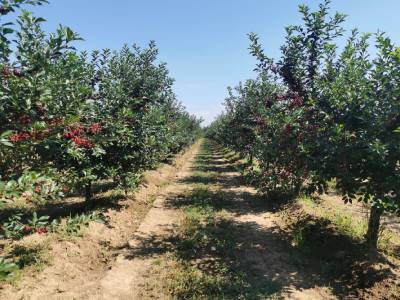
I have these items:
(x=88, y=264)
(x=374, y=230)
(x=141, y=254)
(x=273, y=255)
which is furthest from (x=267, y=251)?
(x=88, y=264)

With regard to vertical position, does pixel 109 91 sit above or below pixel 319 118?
above

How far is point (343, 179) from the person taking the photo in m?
8.18

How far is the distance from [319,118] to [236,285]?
5.07 meters

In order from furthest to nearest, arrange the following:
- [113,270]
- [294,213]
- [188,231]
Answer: [294,213] < [188,231] < [113,270]

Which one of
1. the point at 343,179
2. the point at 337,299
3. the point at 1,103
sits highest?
the point at 1,103

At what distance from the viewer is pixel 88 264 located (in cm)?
909

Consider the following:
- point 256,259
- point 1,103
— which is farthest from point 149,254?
point 1,103

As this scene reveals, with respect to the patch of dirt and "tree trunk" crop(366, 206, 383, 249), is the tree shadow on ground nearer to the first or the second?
"tree trunk" crop(366, 206, 383, 249)

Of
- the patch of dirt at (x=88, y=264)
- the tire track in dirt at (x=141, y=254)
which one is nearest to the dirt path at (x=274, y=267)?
the tire track in dirt at (x=141, y=254)

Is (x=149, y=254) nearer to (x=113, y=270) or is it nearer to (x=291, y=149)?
(x=113, y=270)

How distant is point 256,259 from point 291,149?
3.50 meters

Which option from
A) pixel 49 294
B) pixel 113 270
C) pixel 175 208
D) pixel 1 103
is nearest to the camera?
pixel 1 103

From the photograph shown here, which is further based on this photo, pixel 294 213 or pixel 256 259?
pixel 294 213

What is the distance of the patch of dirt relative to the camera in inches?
289
